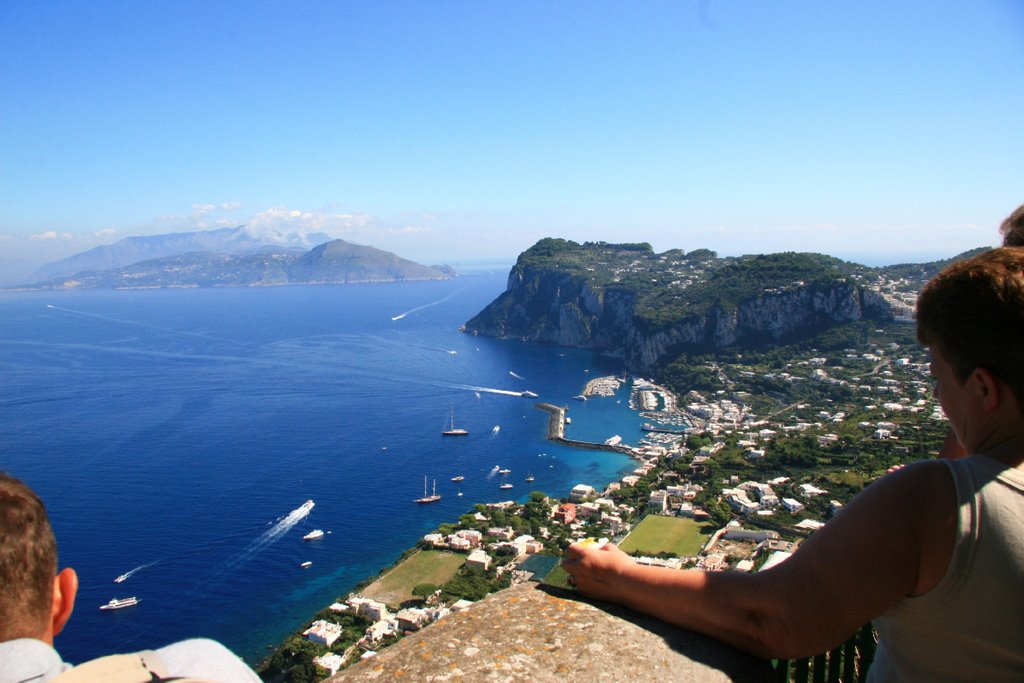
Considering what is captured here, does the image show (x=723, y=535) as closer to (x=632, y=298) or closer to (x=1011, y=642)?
(x=1011, y=642)

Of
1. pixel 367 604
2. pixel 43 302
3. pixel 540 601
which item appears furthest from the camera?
pixel 43 302

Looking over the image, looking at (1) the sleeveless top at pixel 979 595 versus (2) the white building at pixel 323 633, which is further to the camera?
(2) the white building at pixel 323 633

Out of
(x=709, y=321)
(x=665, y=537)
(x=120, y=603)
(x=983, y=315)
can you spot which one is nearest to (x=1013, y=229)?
(x=983, y=315)

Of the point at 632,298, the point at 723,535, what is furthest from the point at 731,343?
the point at 723,535

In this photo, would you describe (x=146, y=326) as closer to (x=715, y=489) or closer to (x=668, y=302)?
(x=668, y=302)

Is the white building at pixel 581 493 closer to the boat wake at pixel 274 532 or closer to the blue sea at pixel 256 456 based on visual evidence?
the blue sea at pixel 256 456

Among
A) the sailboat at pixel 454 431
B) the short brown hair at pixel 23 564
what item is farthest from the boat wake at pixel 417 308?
the short brown hair at pixel 23 564
